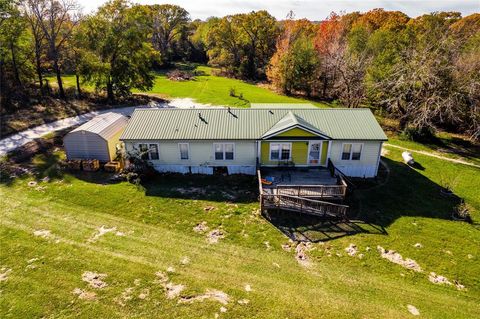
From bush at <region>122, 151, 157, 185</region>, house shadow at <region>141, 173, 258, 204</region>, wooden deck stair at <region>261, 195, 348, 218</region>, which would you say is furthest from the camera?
bush at <region>122, 151, 157, 185</region>

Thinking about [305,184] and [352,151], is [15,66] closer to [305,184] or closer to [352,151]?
[305,184]

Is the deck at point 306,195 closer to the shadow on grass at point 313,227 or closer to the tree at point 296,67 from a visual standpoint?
the shadow on grass at point 313,227

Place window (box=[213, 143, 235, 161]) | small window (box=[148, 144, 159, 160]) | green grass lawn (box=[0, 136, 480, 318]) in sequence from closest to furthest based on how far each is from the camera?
1. green grass lawn (box=[0, 136, 480, 318])
2. window (box=[213, 143, 235, 161])
3. small window (box=[148, 144, 159, 160])

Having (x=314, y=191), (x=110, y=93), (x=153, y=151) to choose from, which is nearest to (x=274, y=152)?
(x=314, y=191)

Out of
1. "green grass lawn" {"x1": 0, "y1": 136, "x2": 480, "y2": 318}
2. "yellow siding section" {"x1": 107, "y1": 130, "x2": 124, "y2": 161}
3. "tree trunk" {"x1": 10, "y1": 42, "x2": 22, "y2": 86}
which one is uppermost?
"tree trunk" {"x1": 10, "y1": 42, "x2": 22, "y2": 86}

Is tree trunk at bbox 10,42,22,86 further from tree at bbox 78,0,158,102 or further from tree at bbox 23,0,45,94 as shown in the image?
tree at bbox 78,0,158,102

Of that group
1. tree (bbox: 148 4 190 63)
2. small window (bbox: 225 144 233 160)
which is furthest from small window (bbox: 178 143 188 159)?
tree (bbox: 148 4 190 63)

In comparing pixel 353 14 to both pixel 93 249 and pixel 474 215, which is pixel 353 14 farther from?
pixel 93 249

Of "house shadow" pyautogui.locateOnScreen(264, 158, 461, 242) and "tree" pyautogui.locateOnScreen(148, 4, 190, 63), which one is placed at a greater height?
"tree" pyautogui.locateOnScreen(148, 4, 190, 63)
